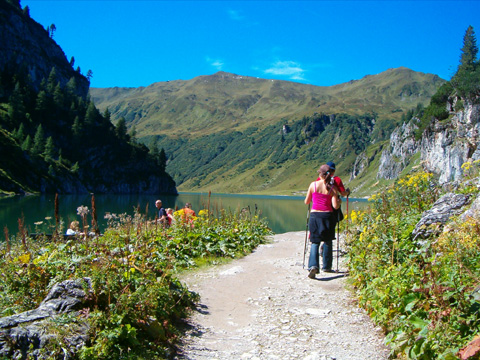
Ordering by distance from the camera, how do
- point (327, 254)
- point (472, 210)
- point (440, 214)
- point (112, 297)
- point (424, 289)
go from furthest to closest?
point (327, 254) → point (440, 214) → point (472, 210) → point (112, 297) → point (424, 289)

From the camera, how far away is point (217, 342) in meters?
5.81

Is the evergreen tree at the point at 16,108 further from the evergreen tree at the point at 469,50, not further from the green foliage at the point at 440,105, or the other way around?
the evergreen tree at the point at 469,50

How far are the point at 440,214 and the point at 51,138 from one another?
138 m

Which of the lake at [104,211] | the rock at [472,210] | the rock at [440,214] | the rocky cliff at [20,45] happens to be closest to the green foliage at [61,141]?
the rocky cliff at [20,45]

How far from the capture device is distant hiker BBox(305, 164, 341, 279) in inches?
373

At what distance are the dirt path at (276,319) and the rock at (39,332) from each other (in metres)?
1.47

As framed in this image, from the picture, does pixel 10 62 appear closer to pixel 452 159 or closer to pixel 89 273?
pixel 452 159

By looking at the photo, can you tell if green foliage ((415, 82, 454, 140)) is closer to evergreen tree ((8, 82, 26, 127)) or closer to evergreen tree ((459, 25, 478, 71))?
evergreen tree ((459, 25, 478, 71))

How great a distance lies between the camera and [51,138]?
12950cm

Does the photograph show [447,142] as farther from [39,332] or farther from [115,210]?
[39,332]

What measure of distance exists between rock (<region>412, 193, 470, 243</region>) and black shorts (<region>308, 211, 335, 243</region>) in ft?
7.40

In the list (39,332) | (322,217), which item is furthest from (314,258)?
(39,332)

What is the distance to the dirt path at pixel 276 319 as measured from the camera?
17.8 feet

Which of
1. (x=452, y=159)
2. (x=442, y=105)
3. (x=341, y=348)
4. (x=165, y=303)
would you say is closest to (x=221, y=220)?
(x=165, y=303)
